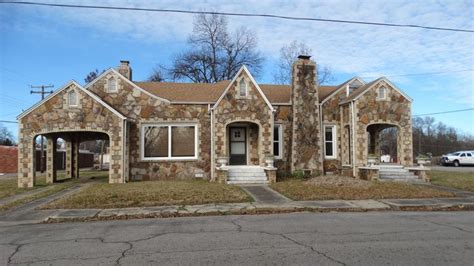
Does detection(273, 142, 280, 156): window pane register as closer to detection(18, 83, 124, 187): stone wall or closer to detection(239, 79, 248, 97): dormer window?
detection(239, 79, 248, 97): dormer window

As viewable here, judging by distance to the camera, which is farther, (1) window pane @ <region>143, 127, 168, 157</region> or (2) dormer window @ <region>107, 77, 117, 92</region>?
(2) dormer window @ <region>107, 77, 117, 92</region>

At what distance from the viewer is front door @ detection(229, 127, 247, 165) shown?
71.6ft

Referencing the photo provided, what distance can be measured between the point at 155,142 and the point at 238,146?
433 cm

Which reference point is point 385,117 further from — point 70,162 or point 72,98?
point 70,162

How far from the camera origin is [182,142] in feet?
69.6

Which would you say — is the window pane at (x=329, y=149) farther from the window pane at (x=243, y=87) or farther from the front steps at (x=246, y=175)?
the window pane at (x=243, y=87)

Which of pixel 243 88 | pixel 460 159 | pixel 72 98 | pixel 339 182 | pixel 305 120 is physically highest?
pixel 243 88

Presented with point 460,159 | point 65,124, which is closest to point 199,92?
point 65,124

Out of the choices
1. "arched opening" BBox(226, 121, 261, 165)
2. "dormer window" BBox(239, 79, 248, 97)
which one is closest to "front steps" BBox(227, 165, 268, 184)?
"arched opening" BBox(226, 121, 261, 165)

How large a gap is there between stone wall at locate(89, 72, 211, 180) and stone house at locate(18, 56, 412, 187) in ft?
0.17

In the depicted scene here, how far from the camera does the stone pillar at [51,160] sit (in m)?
21.4

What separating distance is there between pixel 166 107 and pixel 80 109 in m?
4.20

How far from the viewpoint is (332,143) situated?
23.0m

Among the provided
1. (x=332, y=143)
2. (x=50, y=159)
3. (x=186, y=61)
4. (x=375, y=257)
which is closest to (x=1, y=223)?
(x=375, y=257)
